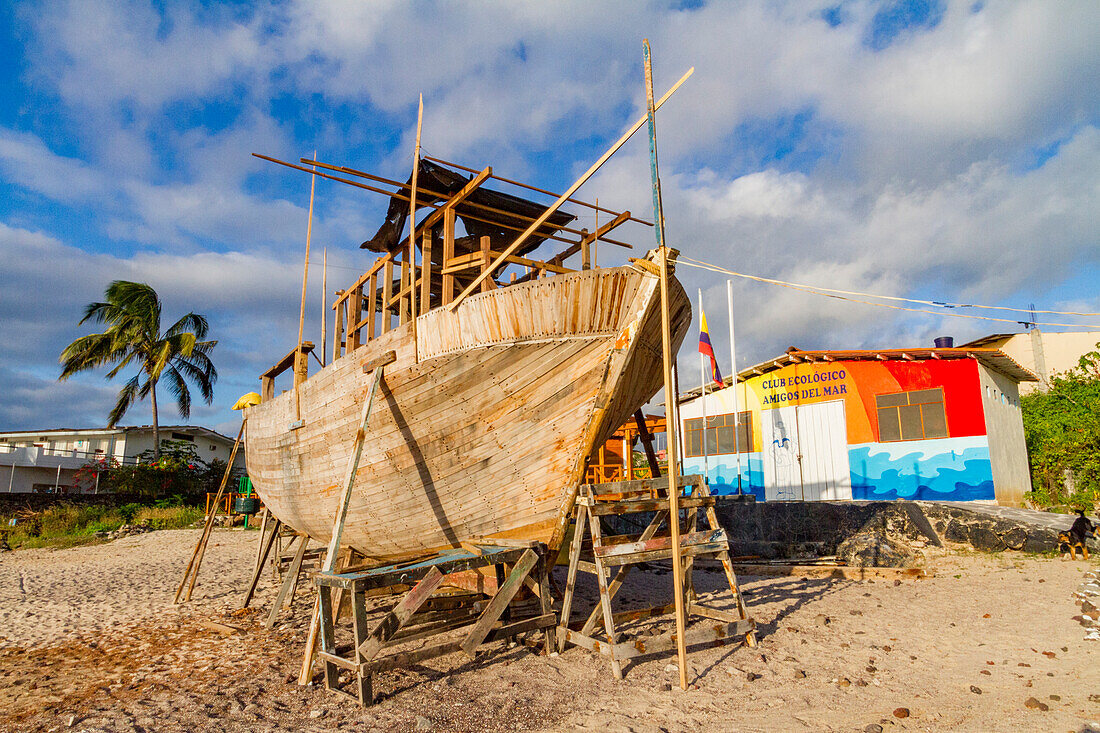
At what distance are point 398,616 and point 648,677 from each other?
84.0 inches

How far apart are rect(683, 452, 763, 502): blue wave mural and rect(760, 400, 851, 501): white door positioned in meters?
0.24

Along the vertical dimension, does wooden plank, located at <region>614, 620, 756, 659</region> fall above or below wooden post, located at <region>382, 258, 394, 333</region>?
below

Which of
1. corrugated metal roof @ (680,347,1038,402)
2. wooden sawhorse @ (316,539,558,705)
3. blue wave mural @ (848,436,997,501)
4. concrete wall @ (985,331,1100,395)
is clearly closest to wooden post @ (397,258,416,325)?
wooden sawhorse @ (316,539,558,705)

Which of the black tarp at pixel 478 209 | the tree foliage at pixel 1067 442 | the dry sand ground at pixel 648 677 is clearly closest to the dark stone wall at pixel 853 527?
the dry sand ground at pixel 648 677

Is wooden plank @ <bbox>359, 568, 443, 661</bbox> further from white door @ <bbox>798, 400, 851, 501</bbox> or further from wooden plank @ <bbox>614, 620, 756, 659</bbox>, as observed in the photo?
white door @ <bbox>798, 400, 851, 501</bbox>

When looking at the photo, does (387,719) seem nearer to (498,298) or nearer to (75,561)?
(498,298)

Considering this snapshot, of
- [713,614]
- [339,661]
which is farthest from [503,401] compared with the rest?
[713,614]

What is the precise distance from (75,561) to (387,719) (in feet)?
51.2

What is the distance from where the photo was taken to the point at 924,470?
45.7 feet

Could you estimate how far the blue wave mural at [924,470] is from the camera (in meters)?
13.3

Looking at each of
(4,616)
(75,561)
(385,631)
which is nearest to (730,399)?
(385,631)

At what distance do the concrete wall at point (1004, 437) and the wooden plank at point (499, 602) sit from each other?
12883mm

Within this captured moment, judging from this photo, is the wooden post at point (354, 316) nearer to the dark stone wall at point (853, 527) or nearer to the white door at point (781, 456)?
the dark stone wall at point (853, 527)

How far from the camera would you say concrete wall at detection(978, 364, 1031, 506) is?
13641 mm
